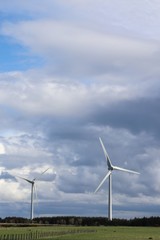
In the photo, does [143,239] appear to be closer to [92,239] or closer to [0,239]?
[92,239]

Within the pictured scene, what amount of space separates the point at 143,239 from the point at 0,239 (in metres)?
31.2

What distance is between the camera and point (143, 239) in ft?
382

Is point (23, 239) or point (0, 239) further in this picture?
point (23, 239)

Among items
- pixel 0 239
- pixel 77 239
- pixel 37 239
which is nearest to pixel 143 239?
pixel 77 239

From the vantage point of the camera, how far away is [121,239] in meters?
113

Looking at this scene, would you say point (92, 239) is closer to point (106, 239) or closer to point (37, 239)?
point (106, 239)

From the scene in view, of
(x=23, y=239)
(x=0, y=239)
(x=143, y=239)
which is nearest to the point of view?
(x=0, y=239)

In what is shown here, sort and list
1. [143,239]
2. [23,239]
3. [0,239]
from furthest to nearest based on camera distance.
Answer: [143,239], [23,239], [0,239]

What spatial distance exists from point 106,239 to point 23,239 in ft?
53.6

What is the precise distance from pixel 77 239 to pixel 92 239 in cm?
299

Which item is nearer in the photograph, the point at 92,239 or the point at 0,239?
the point at 0,239

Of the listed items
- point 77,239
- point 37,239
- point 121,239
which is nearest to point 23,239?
point 37,239

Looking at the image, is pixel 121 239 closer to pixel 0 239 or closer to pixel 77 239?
pixel 77 239

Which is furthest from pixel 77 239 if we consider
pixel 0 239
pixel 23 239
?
pixel 0 239
